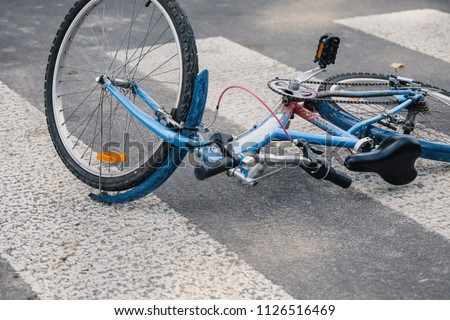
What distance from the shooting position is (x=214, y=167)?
10.9 feet

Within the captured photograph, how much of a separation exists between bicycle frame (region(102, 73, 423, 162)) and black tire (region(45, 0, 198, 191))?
0.32 ft

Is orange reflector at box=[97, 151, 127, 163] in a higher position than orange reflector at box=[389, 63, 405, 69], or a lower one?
lower

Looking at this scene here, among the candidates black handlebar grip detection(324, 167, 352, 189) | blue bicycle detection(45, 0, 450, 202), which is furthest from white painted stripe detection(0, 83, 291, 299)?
black handlebar grip detection(324, 167, 352, 189)

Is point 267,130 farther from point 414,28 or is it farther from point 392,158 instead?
point 414,28

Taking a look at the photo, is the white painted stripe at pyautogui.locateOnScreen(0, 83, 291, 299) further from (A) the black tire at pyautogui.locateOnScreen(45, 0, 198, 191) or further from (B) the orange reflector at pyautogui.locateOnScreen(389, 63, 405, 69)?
(B) the orange reflector at pyautogui.locateOnScreen(389, 63, 405, 69)

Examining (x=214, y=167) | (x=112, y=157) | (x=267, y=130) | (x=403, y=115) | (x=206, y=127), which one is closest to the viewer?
(x=214, y=167)

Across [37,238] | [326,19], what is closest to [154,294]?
[37,238]

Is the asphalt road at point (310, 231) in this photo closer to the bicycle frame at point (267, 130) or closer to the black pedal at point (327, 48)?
the bicycle frame at point (267, 130)

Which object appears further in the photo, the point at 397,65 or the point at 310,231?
the point at 397,65

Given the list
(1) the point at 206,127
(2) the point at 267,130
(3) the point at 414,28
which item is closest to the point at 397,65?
(3) the point at 414,28

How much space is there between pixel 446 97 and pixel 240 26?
2.59 meters

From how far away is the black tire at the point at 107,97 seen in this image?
368 centimetres

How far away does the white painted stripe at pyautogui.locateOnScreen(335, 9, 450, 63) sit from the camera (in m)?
Result: 6.40

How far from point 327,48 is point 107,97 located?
3.91 ft
